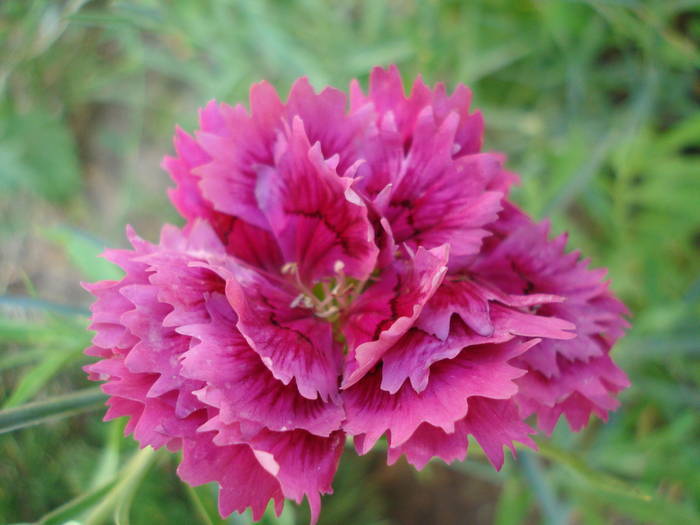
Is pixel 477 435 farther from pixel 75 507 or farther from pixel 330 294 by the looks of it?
pixel 75 507

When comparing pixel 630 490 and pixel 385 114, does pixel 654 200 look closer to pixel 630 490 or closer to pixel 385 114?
pixel 630 490

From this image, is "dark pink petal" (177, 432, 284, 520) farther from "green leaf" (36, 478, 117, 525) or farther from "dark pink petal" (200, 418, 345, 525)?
"green leaf" (36, 478, 117, 525)

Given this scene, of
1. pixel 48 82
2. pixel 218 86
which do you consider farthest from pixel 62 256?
pixel 218 86

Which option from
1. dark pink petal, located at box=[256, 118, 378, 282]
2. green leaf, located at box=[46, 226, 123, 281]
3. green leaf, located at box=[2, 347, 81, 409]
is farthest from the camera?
green leaf, located at box=[46, 226, 123, 281]

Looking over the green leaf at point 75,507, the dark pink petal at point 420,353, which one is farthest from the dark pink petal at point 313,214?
the green leaf at point 75,507

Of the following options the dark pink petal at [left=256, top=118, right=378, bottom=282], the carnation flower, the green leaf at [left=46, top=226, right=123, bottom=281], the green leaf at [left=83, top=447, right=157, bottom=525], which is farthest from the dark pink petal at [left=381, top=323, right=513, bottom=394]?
the green leaf at [left=46, top=226, right=123, bottom=281]

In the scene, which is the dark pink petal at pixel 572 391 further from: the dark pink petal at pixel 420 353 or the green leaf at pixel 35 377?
the green leaf at pixel 35 377
